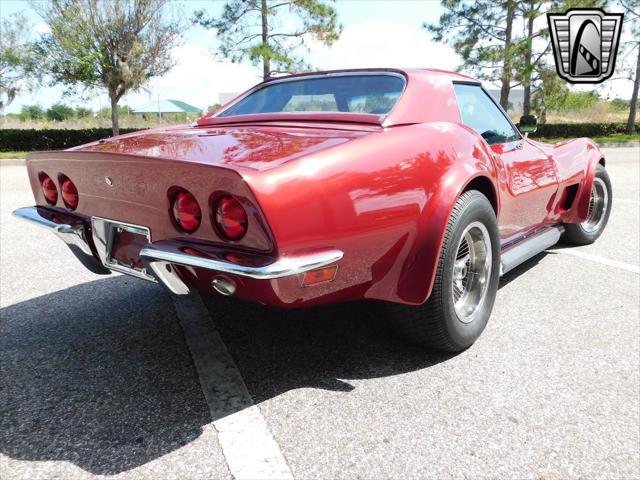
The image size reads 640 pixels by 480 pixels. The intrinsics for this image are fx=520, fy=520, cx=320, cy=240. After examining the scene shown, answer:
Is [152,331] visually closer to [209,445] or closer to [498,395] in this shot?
[209,445]

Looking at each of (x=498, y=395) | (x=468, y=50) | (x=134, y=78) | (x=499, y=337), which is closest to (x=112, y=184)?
(x=498, y=395)

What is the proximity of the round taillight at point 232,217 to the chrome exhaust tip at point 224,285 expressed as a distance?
0.16 metres

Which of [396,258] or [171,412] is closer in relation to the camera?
[171,412]

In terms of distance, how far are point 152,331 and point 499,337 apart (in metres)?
1.79

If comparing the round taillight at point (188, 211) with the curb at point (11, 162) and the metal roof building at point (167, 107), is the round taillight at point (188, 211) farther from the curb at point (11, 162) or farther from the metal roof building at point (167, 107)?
the metal roof building at point (167, 107)

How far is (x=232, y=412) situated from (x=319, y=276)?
0.63 meters

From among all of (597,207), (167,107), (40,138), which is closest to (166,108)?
(167,107)

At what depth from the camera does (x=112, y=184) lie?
2.12 meters

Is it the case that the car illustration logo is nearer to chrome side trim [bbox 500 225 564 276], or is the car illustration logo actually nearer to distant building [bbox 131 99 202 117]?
chrome side trim [bbox 500 225 564 276]

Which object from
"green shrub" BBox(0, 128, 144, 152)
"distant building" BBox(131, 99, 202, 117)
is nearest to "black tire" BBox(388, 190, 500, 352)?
"green shrub" BBox(0, 128, 144, 152)

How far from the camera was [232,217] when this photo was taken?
1.76 metres

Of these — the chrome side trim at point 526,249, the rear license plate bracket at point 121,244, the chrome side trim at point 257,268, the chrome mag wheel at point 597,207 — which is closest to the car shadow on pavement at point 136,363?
the rear license plate bracket at point 121,244

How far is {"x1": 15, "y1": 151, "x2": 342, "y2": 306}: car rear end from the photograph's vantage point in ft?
5.62

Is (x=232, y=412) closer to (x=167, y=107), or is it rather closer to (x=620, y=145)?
(x=620, y=145)
